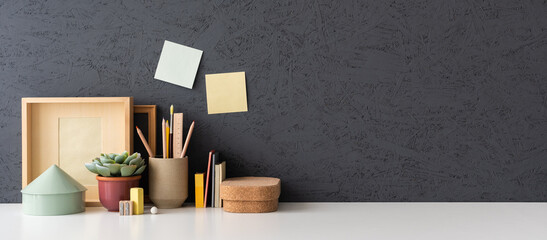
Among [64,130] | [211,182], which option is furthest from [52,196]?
[211,182]

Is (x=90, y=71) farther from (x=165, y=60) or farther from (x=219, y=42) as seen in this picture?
(x=219, y=42)

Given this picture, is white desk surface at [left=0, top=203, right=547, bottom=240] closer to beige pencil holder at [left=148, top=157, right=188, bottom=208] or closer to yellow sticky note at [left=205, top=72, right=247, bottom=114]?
beige pencil holder at [left=148, top=157, right=188, bottom=208]

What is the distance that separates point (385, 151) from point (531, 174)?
0.35 meters

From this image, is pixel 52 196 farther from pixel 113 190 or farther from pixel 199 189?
pixel 199 189

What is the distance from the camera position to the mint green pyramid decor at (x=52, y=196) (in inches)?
45.6

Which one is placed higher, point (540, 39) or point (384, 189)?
point (540, 39)

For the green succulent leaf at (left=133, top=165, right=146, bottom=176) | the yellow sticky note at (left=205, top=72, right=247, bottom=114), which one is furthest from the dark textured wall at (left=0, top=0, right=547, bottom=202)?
the green succulent leaf at (left=133, top=165, right=146, bottom=176)

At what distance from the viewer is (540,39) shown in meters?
1.30

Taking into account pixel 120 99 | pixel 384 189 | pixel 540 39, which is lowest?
pixel 384 189

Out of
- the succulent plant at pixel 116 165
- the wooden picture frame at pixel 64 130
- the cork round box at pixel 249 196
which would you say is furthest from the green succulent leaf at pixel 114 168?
the cork round box at pixel 249 196

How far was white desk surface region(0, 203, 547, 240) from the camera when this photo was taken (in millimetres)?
968

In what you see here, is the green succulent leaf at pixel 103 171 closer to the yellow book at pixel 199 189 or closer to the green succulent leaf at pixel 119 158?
the green succulent leaf at pixel 119 158

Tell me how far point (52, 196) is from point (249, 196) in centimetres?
41

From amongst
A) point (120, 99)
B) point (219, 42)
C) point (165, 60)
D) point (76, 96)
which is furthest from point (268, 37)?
point (76, 96)
